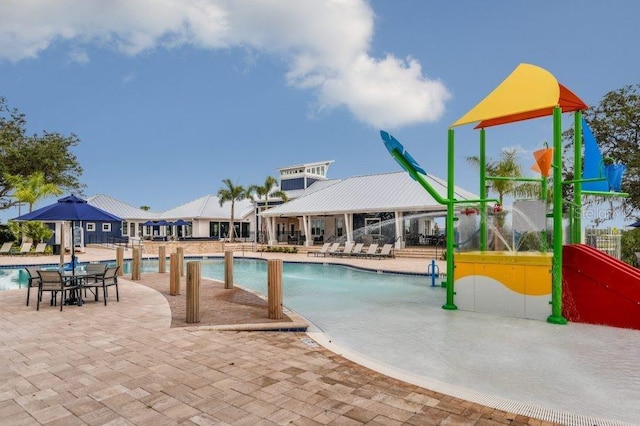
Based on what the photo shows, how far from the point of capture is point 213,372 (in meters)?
4.59

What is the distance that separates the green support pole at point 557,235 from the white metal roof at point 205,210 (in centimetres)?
3521

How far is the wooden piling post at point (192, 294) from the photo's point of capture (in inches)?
279

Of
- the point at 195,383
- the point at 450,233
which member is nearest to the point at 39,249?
the point at 450,233

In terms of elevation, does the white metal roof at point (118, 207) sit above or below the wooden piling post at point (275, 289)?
above

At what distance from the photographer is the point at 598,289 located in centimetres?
789

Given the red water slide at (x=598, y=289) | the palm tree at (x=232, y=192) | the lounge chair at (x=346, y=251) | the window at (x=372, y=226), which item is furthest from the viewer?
the palm tree at (x=232, y=192)

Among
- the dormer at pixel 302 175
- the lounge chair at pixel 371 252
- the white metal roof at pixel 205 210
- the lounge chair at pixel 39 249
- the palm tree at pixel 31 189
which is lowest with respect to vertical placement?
the lounge chair at pixel 371 252

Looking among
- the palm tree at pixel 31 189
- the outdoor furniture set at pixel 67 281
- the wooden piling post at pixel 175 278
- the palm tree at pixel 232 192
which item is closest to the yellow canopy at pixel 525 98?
the wooden piling post at pixel 175 278

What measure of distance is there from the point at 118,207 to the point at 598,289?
41.0 meters

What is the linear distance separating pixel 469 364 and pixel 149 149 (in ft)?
127

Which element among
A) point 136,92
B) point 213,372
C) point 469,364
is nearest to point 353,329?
point 469,364

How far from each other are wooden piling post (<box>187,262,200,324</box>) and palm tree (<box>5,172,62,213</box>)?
2430 cm

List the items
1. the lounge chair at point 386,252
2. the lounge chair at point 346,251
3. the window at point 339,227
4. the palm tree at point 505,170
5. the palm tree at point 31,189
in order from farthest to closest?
the window at point 339,227 → the palm tree at point 31,189 → the lounge chair at point 346,251 → the lounge chair at point 386,252 → the palm tree at point 505,170

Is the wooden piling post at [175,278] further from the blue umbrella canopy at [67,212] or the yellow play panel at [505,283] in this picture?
the yellow play panel at [505,283]
